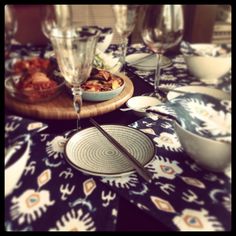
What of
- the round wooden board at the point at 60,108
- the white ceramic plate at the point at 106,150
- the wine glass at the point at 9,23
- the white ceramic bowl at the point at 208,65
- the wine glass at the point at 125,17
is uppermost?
the wine glass at the point at 125,17

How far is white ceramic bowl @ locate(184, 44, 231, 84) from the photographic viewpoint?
49 centimetres

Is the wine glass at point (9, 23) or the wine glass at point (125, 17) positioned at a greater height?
the wine glass at point (125, 17)

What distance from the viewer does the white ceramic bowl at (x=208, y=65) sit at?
19.3 inches

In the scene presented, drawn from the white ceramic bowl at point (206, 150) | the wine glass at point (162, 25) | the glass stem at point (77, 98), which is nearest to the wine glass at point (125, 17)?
the wine glass at point (162, 25)

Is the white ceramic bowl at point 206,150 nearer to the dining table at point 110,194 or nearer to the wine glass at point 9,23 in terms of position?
the dining table at point 110,194

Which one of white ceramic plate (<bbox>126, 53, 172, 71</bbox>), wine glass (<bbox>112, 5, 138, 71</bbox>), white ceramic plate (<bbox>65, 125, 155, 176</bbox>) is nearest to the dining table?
white ceramic plate (<bbox>65, 125, 155, 176</bbox>)

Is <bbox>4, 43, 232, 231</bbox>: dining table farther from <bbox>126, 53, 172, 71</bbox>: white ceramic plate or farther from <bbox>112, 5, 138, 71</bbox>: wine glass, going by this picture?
<bbox>126, 53, 172, 71</bbox>: white ceramic plate

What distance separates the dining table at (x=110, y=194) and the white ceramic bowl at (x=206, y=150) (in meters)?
0.02

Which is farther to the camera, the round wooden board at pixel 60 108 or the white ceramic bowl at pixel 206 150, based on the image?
the round wooden board at pixel 60 108

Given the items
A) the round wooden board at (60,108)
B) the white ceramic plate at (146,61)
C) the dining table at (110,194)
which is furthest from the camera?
the white ceramic plate at (146,61)

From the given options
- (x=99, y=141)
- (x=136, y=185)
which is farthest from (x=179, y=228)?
(x=99, y=141)

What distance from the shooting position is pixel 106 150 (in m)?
0.52

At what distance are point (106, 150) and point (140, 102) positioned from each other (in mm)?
228
